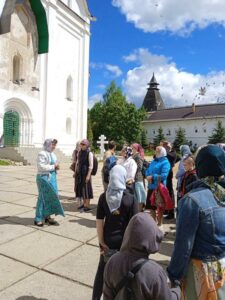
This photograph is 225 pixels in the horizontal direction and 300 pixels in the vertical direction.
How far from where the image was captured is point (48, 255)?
5004 millimetres

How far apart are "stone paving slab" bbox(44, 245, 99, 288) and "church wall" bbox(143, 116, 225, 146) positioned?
65.0 metres

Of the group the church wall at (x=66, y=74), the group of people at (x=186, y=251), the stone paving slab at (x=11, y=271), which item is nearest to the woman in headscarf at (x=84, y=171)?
the stone paving slab at (x=11, y=271)

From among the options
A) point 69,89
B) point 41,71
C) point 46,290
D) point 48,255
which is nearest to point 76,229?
point 48,255

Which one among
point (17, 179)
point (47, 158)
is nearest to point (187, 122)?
point (17, 179)

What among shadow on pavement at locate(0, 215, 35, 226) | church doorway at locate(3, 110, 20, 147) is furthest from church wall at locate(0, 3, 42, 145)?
shadow on pavement at locate(0, 215, 35, 226)

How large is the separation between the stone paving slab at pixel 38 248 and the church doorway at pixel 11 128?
18738 mm

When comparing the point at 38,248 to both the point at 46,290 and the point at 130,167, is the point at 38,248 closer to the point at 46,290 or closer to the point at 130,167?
the point at 46,290

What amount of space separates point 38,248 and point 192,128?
67.8 meters

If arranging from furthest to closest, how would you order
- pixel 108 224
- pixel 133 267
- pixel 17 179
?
pixel 17 179, pixel 108 224, pixel 133 267

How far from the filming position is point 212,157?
224 cm

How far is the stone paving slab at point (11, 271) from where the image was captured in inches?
162

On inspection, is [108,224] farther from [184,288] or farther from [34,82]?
[34,82]

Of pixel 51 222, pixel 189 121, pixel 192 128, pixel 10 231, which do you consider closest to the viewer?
pixel 10 231

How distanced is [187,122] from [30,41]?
51536 millimetres
